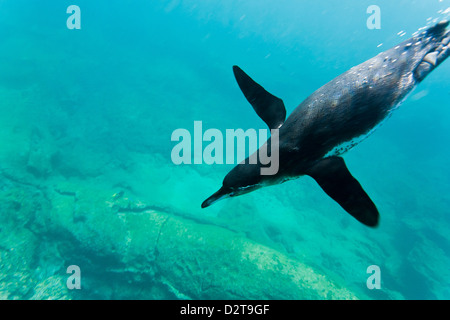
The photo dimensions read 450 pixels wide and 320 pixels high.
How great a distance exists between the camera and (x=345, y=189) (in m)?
2.22

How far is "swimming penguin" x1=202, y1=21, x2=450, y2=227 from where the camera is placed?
2188mm

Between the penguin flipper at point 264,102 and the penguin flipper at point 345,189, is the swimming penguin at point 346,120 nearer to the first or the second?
the penguin flipper at point 345,189

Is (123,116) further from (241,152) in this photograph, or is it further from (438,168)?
(438,168)

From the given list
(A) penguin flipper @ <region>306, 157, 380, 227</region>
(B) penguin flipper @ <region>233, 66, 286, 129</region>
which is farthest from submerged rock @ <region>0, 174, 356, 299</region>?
(B) penguin flipper @ <region>233, 66, 286, 129</region>

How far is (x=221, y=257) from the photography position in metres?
9.38

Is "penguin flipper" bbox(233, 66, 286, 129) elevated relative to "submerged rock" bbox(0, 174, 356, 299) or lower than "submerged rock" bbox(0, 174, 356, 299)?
elevated

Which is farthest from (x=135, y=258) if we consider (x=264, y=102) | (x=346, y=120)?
(x=346, y=120)

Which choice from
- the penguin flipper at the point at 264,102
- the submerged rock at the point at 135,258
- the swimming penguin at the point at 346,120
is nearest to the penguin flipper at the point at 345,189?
the swimming penguin at the point at 346,120

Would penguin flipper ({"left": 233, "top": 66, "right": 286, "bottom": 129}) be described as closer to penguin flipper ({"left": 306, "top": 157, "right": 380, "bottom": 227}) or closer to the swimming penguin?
the swimming penguin

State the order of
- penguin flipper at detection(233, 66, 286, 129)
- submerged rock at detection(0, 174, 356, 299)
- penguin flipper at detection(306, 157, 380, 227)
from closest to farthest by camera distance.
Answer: penguin flipper at detection(306, 157, 380, 227) → penguin flipper at detection(233, 66, 286, 129) → submerged rock at detection(0, 174, 356, 299)

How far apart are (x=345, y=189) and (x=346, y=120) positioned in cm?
68

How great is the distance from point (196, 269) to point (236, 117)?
103 ft

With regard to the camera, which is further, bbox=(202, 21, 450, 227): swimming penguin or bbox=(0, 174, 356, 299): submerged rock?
bbox=(0, 174, 356, 299): submerged rock
